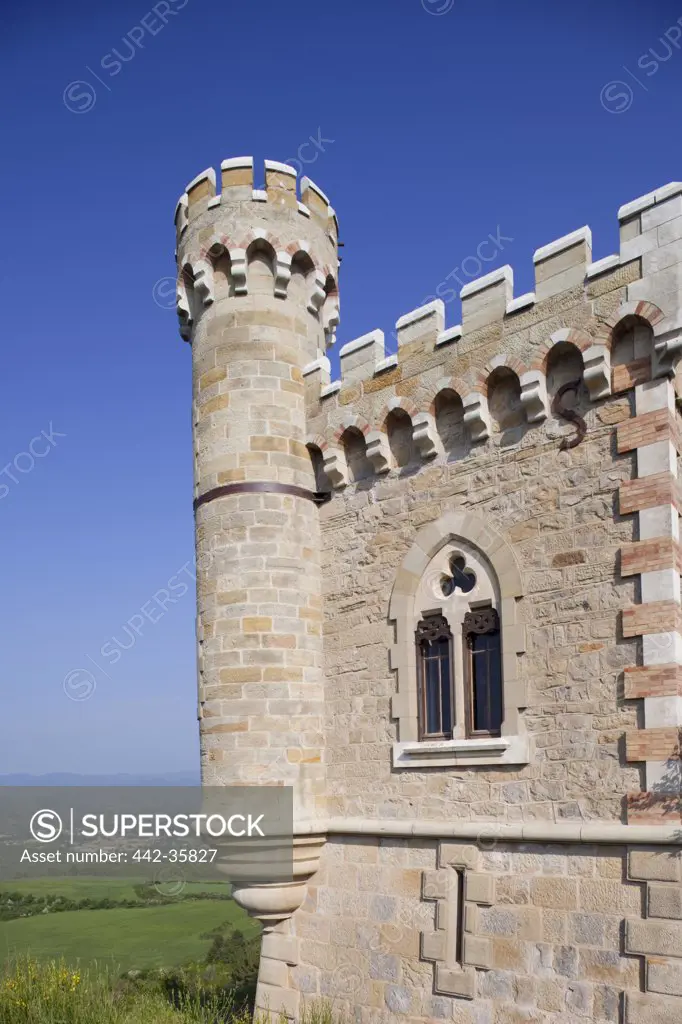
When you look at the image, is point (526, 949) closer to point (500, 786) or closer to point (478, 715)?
point (500, 786)

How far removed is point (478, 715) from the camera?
32.2 feet

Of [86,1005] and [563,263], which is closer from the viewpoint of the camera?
[563,263]

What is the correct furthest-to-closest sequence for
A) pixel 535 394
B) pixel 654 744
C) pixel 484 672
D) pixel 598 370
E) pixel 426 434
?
pixel 426 434 → pixel 484 672 → pixel 535 394 → pixel 598 370 → pixel 654 744

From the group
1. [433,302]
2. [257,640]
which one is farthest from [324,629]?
[433,302]

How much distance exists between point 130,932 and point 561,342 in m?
16.3

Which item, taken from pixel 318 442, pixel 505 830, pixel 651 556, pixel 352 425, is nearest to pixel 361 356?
pixel 352 425

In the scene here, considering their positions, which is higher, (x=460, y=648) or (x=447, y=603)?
(x=447, y=603)

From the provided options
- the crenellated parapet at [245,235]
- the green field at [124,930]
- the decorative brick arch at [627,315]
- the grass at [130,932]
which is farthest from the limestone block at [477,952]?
the grass at [130,932]

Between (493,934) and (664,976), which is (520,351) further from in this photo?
(664,976)

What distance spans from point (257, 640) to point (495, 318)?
14.4 ft

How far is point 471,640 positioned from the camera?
10.1 m

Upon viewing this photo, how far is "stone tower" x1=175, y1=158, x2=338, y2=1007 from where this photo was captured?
10.8 m

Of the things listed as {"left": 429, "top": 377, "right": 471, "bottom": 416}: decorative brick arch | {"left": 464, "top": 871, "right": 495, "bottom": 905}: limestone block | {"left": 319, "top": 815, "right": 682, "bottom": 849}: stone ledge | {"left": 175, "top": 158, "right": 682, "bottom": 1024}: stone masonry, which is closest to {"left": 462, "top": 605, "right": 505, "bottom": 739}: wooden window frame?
{"left": 175, "top": 158, "right": 682, "bottom": 1024}: stone masonry

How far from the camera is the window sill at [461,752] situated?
9180 mm
